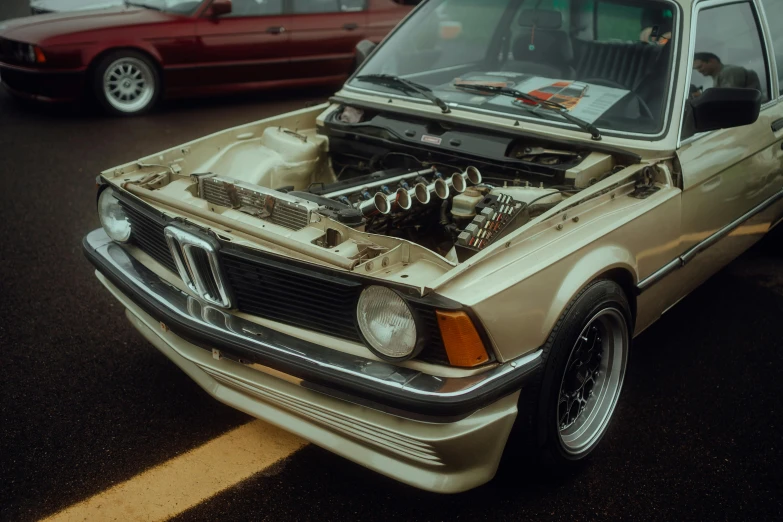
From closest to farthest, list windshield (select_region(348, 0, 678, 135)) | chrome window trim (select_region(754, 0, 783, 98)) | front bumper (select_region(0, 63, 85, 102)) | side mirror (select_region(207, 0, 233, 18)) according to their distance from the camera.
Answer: windshield (select_region(348, 0, 678, 135)) < chrome window trim (select_region(754, 0, 783, 98)) < front bumper (select_region(0, 63, 85, 102)) < side mirror (select_region(207, 0, 233, 18))

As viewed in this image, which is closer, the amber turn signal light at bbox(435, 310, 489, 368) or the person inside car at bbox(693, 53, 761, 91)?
the amber turn signal light at bbox(435, 310, 489, 368)

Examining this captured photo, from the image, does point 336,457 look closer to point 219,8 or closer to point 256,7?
point 219,8

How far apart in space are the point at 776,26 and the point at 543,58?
1285mm

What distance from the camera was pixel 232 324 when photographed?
2.53m

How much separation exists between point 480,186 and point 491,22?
1405 mm

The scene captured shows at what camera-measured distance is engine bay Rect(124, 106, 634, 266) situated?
8.52ft

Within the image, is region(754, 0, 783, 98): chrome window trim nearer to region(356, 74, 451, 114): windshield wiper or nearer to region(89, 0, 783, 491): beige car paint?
region(89, 0, 783, 491): beige car paint

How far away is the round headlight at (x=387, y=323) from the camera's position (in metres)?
2.24

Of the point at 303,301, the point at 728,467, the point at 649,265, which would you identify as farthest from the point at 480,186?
the point at 728,467

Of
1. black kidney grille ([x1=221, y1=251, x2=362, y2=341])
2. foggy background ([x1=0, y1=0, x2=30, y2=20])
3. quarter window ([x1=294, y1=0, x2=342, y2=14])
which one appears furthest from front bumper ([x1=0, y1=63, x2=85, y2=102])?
black kidney grille ([x1=221, y1=251, x2=362, y2=341])

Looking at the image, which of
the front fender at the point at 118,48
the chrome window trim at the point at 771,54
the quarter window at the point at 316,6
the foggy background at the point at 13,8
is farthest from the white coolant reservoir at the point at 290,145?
the foggy background at the point at 13,8

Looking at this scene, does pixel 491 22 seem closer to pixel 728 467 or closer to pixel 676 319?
pixel 676 319

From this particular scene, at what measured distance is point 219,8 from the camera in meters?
7.36

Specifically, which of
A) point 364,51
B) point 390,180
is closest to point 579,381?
point 390,180
